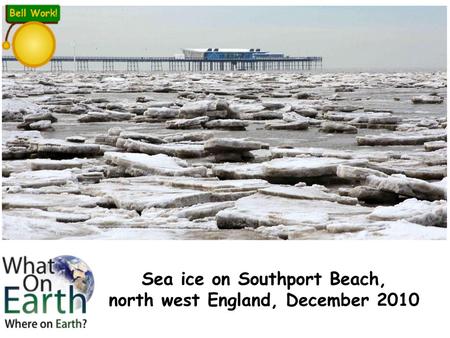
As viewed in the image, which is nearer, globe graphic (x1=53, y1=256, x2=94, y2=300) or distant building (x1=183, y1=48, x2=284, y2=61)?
globe graphic (x1=53, y1=256, x2=94, y2=300)

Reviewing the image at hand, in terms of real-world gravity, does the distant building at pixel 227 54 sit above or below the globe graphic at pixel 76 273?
above

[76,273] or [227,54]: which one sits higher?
[227,54]

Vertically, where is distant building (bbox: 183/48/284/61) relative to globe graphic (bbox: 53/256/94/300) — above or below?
above

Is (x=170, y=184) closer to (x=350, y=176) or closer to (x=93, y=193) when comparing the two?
(x=93, y=193)

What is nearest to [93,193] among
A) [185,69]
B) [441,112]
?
[441,112]

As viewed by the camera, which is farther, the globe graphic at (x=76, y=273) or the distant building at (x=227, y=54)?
the distant building at (x=227, y=54)
